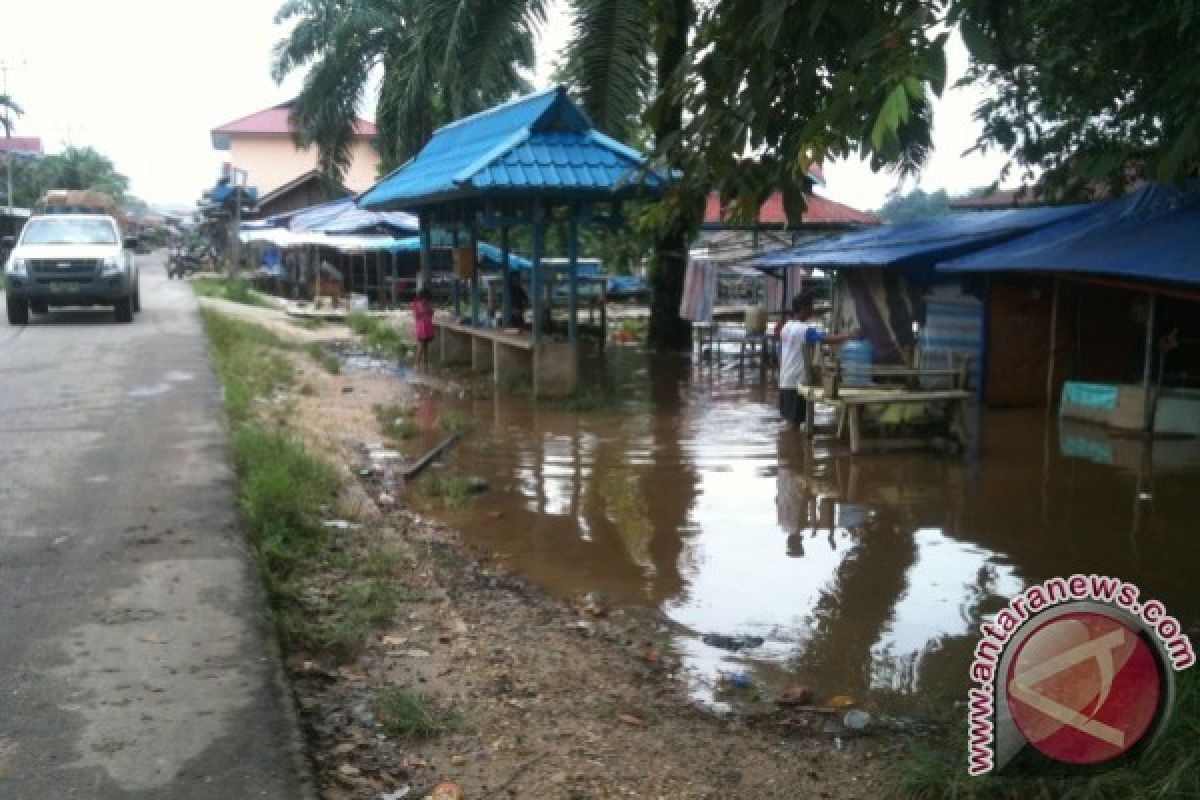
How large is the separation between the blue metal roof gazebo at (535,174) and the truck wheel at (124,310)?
5.20 metres

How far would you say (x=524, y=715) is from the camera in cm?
505

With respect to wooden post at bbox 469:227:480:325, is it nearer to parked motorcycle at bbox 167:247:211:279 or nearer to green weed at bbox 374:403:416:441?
green weed at bbox 374:403:416:441

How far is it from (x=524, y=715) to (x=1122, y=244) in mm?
9754

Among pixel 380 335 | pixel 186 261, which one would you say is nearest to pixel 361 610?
pixel 380 335

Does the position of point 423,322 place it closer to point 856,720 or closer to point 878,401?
point 878,401

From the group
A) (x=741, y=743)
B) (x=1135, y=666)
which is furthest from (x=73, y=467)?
(x=1135, y=666)

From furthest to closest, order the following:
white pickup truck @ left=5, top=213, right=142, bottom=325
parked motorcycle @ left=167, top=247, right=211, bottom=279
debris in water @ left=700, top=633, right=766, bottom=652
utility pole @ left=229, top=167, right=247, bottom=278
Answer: parked motorcycle @ left=167, top=247, right=211, bottom=279, utility pole @ left=229, top=167, right=247, bottom=278, white pickup truck @ left=5, top=213, right=142, bottom=325, debris in water @ left=700, top=633, right=766, bottom=652

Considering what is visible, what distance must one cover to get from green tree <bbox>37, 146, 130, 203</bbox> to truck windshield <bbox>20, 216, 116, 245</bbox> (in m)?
47.4

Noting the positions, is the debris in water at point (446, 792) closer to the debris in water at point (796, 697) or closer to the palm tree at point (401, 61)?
the debris in water at point (796, 697)

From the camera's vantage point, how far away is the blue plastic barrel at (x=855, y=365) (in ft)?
40.6

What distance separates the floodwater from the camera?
6250mm

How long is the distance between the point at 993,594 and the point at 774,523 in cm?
216

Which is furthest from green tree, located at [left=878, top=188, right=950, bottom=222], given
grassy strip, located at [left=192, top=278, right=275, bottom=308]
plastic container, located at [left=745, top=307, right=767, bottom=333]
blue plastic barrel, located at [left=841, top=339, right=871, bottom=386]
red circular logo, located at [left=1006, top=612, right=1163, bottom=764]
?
red circular logo, located at [left=1006, top=612, right=1163, bottom=764]

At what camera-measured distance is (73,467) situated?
8586 millimetres
